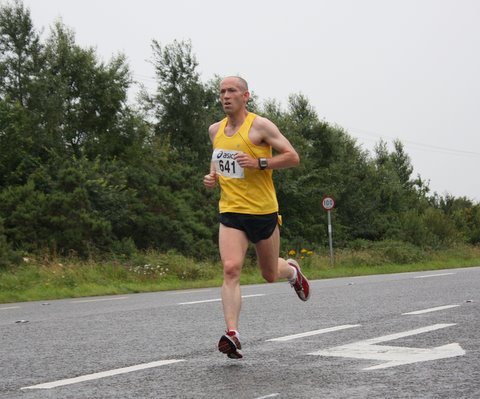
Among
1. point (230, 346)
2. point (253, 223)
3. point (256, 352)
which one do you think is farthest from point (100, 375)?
point (253, 223)

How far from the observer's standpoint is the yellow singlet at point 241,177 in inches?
260

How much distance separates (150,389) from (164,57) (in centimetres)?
5131

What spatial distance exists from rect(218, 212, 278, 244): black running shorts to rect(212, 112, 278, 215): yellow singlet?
4cm

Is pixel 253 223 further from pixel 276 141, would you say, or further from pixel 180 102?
pixel 180 102

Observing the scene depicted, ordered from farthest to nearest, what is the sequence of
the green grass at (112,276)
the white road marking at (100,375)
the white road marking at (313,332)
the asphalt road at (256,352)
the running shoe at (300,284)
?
the green grass at (112,276) < the running shoe at (300,284) < the white road marking at (313,332) < the white road marking at (100,375) < the asphalt road at (256,352)

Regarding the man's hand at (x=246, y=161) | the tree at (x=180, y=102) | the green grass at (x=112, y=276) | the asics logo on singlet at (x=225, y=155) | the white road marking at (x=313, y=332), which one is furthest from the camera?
the tree at (x=180, y=102)

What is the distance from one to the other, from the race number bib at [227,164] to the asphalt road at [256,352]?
1.30 m

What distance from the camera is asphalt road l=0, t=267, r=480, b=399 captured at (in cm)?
504

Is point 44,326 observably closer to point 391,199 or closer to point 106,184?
point 106,184

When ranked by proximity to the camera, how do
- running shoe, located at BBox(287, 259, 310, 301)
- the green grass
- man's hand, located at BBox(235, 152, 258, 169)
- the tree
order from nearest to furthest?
man's hand, located at BBox(235, 152, 258, 169) < running shoe, located at BBox(287, 259, 310, 301) < the green grass < the tree

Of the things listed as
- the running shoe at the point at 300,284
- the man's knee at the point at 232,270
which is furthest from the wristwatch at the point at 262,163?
the running shoe at the point at 300,284

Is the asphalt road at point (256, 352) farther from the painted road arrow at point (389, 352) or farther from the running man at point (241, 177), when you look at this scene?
the running man at point (241, 177)

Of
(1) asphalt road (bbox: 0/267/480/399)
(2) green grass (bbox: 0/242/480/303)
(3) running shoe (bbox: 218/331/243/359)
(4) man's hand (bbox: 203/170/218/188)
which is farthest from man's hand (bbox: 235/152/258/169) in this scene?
(2) green grass (bbox: 0/242/480/303)

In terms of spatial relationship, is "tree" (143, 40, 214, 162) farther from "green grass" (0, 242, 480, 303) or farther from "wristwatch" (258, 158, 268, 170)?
"wristwatch" (258, 158, 268, 170)
